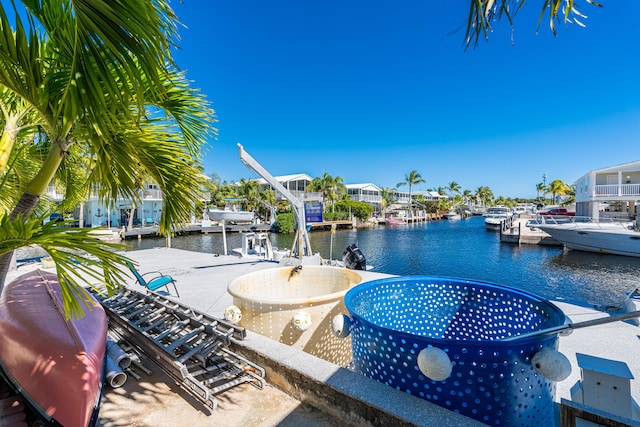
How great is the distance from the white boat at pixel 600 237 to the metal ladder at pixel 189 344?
2477cm

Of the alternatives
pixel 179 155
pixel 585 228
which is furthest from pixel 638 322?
pixel 585 228

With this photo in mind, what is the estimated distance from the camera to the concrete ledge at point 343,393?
185 cm

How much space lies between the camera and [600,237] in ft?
64.3

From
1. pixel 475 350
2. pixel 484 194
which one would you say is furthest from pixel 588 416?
pixel 484 194

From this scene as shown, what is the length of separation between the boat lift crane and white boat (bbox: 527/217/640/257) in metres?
20.5

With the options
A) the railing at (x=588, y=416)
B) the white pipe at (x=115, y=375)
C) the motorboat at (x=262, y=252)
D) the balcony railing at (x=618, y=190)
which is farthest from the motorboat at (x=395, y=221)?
the railing at (x=588, y=416)

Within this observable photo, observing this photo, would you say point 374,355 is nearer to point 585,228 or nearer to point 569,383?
point 569,383

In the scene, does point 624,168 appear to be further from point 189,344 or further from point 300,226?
point 189,344

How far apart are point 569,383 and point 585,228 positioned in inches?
939

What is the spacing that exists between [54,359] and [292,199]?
8436mm

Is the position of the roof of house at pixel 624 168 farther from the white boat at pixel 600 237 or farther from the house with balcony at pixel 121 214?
the house with balcony at pixel 121 214

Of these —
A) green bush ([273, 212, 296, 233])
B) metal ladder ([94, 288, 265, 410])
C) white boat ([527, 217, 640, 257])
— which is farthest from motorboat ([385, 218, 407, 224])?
metal ladder ([94, 288, 265, 410])

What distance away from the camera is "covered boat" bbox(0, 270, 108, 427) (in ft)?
7.12

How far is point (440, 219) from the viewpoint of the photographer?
68.3m
